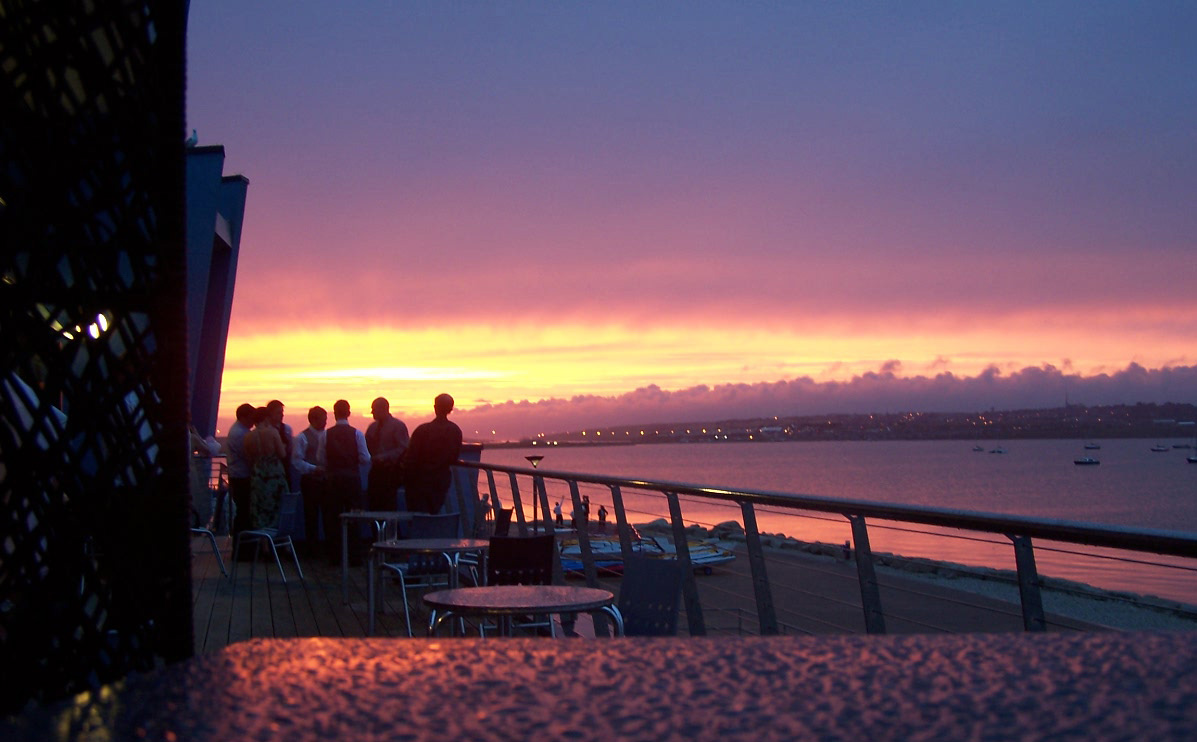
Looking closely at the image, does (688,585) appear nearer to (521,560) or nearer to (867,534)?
(521,560)

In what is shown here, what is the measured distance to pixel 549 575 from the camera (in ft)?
13.9

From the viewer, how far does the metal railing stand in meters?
2.16

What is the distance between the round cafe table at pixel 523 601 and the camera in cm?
306

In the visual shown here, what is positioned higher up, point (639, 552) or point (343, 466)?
point (343, 466)

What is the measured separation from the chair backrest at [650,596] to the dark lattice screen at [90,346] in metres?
2.23

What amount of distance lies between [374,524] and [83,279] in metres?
9.42

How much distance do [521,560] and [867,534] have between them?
150cm

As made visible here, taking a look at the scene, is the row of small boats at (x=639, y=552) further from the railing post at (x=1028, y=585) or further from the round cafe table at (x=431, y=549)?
the railing post at (x=1028, y=585)

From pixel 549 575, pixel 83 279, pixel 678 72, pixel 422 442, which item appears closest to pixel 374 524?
pixel 422 442

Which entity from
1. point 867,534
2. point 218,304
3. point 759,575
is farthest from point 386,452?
point 218,304

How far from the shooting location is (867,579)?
333 centimetres

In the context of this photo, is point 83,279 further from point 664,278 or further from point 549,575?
point 664,278

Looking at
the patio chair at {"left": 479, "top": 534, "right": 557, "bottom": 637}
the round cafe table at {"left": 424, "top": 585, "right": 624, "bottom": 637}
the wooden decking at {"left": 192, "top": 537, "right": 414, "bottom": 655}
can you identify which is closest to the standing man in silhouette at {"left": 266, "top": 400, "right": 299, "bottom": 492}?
the wooden decking at {"left": 192, "top": 537, "right": 414, "bottom": 655}

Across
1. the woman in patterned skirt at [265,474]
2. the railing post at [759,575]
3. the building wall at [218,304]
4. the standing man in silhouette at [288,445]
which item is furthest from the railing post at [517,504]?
the building wall at [218,304]
